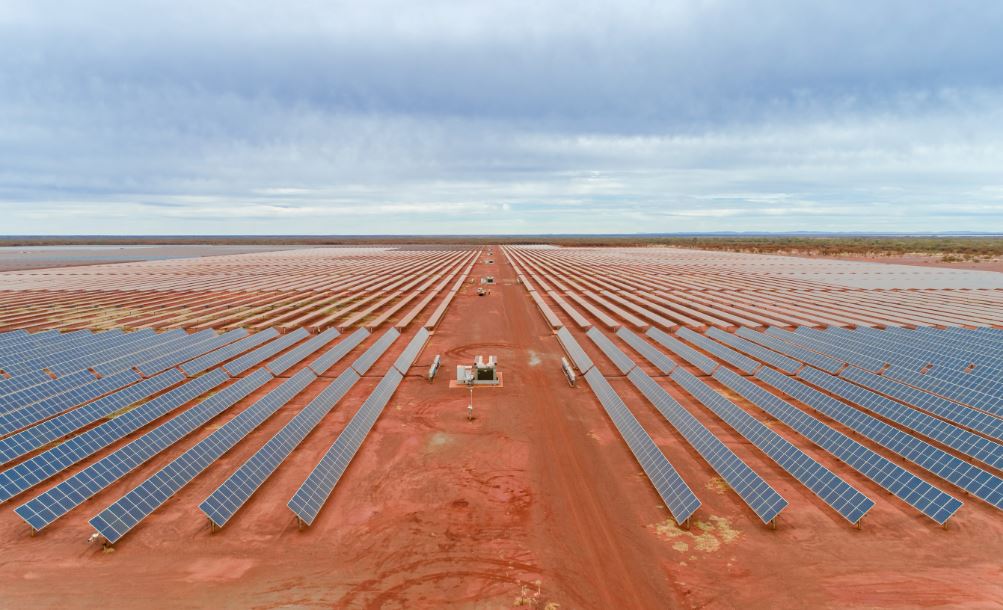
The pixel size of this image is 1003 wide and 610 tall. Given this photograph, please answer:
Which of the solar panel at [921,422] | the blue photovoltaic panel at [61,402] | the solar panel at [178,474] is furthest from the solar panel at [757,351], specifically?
the blue photovoltaic panel at [61,402]

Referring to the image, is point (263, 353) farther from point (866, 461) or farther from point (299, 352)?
point (866, 461)

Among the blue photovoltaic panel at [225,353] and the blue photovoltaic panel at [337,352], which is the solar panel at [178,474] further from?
the blue photovoltaic panel at [225,353]

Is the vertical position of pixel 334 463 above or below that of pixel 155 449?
above

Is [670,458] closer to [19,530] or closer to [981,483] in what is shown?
[981,483]

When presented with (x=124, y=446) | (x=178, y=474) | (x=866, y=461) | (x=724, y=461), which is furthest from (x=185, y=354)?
(x=866, y=461)

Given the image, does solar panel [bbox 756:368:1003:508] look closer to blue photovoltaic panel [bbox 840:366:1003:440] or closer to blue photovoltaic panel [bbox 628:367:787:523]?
blue photovoltaic panel [bbox 840:366:1003:440]
